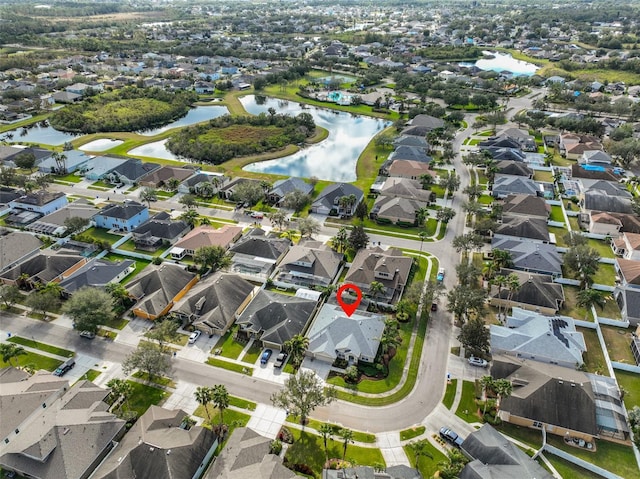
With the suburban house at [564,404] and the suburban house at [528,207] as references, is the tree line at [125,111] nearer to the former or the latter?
the suburban house at [528,207]

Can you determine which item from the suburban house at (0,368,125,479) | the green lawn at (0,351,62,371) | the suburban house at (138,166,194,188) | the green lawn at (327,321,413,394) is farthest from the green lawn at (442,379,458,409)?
the suburban house at (138,166,194,188)

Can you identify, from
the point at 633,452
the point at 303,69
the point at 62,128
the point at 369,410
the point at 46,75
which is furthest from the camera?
the point at 303,69

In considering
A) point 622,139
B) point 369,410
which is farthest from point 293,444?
point 622,139

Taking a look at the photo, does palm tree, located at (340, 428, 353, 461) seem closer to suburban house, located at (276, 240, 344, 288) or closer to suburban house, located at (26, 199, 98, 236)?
suburban house, located at (276, 240, 344, 288)

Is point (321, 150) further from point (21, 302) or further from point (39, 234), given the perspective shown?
point (21, 302)

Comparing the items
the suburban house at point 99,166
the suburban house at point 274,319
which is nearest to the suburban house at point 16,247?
the suburban house at point 99,166

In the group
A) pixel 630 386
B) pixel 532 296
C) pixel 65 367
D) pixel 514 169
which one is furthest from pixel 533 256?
pixel 65 367
